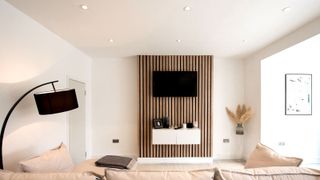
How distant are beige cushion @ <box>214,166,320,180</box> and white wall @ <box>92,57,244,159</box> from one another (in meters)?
3.66

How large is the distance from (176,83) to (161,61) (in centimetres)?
61

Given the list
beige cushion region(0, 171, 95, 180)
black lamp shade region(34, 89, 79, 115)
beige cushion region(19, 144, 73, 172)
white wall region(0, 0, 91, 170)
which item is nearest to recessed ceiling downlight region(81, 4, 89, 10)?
white wall region(0, 0, 91, 170)

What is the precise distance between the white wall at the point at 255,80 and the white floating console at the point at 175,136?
4.02 feet

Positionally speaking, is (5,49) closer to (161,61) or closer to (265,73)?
(161,61)

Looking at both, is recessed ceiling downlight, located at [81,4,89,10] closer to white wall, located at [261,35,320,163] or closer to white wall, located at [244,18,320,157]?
white wall, located at [244,18,320,157]

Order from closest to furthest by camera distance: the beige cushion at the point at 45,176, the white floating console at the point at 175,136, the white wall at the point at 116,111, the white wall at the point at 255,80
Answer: the beige cushion at the point at 45,176
the white wall at the point at 255,80
the white floating console at the point at 175,136
the white wall at the point at 116,111

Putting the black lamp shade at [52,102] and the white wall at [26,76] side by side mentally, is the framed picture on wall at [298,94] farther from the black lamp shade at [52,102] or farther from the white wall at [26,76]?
the white wall at [26,76]

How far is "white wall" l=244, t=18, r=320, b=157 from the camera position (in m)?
3.58

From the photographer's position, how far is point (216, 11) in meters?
2.58

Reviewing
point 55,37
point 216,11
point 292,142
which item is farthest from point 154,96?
point 292,142

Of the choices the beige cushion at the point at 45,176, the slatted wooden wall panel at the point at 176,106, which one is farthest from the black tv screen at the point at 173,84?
the beige cushion at the point at 45,176

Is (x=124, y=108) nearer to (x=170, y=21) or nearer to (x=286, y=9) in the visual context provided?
(x=170, y=21)

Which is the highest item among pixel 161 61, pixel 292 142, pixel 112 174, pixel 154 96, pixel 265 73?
pixel 161 61

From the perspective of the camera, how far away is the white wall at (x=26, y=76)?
236 centimetres
